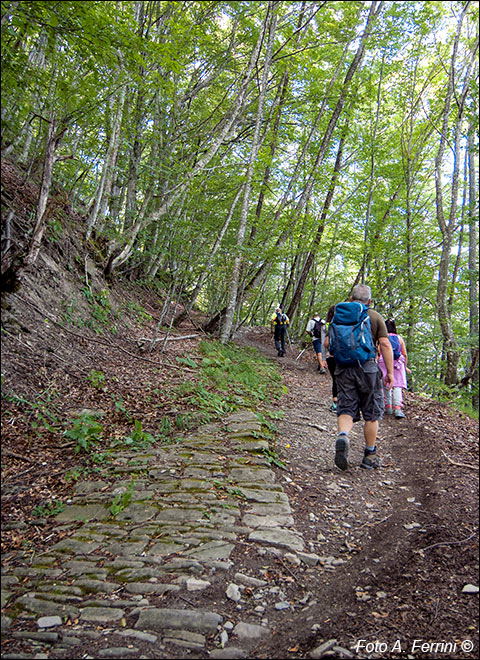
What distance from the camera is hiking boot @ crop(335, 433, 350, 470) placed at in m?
4.41

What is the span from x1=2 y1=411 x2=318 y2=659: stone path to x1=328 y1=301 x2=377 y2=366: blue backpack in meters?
1.64

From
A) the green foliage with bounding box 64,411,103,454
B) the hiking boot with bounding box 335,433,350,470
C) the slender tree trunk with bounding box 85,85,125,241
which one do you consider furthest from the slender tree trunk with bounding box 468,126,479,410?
the slender tree trunk with bounding box 85,85,125,241

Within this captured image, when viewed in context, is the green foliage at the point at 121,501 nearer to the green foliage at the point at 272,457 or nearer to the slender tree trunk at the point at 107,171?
the green foliage at the point at 272,457

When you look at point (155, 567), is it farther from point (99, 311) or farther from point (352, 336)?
point (99, 311)

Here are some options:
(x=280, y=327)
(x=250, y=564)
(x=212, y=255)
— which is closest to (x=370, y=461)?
(x=250, y=564)

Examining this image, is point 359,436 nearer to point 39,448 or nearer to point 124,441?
point 124,441

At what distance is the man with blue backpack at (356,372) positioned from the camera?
4.50m

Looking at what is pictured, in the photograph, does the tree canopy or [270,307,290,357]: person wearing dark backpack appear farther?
[270,307,290,357]: person wearing dark backpack

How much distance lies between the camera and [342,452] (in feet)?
14.5

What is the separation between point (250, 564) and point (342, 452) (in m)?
2.01

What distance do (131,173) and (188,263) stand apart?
13.2 feet

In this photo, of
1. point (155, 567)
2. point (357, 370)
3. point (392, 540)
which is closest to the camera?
point (155, 567)

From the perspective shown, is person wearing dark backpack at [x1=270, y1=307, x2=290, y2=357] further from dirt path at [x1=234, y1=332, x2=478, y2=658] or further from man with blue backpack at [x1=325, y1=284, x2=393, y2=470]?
man with blue backpack at [x1=325, y1=284, x2=393, y2=470]

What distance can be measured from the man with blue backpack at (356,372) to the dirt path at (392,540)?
481 mm
